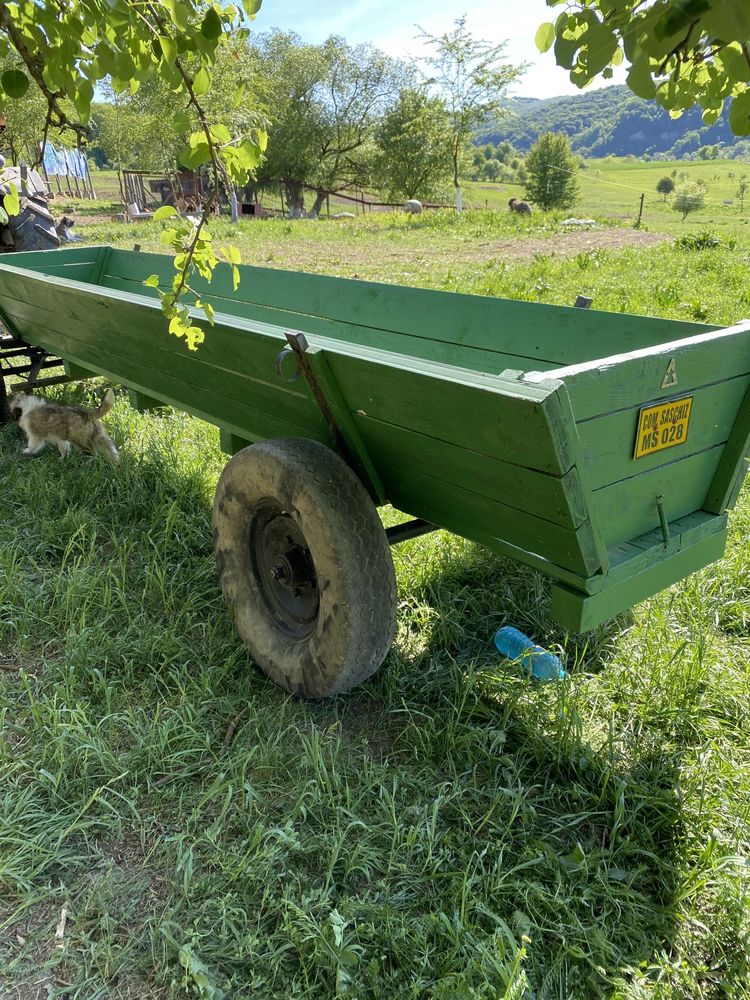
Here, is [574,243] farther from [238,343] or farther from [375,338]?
[238,343]

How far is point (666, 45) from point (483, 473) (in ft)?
3.38

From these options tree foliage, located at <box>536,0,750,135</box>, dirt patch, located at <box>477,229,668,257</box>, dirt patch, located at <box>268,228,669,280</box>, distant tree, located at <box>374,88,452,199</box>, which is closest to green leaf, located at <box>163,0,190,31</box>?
tree foliage, located at <box>536,0,750,135</box>

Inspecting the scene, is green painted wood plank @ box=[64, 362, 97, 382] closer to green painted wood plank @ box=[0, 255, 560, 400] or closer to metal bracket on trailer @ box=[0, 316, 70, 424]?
metal bracket on trailer @ box=[0, 316, 70, 424]

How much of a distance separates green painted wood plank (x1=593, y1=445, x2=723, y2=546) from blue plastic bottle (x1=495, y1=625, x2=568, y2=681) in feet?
2.00

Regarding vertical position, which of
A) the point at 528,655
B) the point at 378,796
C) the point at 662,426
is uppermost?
the point at 662,426

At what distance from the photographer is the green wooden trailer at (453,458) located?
1.81m

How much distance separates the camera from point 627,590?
6.77 ft

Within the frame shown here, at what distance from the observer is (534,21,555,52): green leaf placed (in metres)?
1.54

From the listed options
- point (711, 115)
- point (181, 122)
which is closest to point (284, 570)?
point (181, 122)

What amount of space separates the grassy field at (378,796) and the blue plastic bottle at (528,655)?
2.9 inches

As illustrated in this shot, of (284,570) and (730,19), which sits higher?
(730,19)

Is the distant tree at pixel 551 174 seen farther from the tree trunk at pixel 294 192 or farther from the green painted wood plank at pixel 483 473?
the green painted wood plank at pixel 483 473

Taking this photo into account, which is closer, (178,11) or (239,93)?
(178,11)

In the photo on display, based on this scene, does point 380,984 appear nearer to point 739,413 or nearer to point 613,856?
point 613,856
